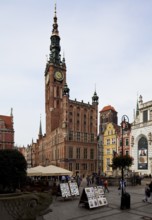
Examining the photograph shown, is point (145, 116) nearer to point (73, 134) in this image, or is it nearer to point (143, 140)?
point (143, 140)

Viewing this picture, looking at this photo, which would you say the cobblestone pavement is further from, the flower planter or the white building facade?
the white building facade

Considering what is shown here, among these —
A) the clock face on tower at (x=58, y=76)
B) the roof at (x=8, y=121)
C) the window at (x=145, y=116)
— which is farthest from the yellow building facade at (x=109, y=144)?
the clock face on tower at (x=58, y=76)

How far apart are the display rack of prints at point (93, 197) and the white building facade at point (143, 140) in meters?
34.7

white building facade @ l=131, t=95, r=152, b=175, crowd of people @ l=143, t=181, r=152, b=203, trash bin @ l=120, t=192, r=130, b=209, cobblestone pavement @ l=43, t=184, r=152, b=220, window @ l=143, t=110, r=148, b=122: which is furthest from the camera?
window @ l=143, t=110, r=148, b=122

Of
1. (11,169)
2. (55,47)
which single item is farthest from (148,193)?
(55,47)

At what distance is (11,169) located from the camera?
65.2 feet

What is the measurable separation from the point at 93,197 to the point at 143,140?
37884 mm

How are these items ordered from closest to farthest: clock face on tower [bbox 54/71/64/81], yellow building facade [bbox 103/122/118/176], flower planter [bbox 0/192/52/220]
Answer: flower planter [bbox 0/192/52/220], yellow building facade [bbox 103/122/118/176], clock face on tower [bbox 54/71/64/81]

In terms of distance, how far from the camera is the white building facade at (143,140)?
49897mm

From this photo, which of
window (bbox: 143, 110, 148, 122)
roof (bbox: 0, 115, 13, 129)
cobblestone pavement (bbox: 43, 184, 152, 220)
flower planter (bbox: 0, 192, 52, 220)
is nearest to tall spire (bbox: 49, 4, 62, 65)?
roof (bbox: 0, 115, 13, 129)

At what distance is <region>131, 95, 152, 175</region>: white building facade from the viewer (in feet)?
164

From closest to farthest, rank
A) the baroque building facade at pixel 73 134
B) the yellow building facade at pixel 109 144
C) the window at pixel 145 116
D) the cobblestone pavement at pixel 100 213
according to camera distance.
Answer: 1. the cobblestone pavement at pixel 100 213
2. the window at pixel 145 116
3. the yellow building facade at pixel 109 144
4. the baroque building facade at pixel 73 134

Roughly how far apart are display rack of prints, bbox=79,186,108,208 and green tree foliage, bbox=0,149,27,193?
243 inches

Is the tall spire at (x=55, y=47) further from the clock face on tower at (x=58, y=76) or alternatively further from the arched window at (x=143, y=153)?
the arched window at (x=143, y=153)
